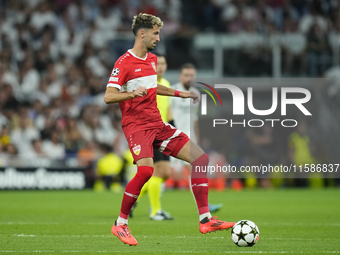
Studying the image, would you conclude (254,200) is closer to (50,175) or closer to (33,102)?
(50,175)

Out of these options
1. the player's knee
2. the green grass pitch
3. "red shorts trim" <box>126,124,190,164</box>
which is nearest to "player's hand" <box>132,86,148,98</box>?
"red shorts trim" <box>126,124,190,164</box>

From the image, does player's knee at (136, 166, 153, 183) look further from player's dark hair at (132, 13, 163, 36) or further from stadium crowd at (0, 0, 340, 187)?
stadium crowd at (0, 0, 340, 187)

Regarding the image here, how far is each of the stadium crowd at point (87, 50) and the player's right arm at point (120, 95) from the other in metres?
10.5

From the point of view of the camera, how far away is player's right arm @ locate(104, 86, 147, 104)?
5.65 metres

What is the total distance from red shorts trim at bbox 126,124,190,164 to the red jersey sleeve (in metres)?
0.55

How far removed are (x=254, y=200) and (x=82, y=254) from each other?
8.19m

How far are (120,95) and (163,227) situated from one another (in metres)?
2.56

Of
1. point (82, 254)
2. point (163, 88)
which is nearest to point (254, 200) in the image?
point (163, 88)

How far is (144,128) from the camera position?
19.7 feet

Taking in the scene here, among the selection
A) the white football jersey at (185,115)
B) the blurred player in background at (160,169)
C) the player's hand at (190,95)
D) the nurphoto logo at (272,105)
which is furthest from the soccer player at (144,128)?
the nurphoto logo at (272,105)

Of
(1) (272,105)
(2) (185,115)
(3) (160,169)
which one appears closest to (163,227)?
(3) (160,169)

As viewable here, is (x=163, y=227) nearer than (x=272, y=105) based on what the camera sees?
Yes

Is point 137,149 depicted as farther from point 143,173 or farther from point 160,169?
point 160,169

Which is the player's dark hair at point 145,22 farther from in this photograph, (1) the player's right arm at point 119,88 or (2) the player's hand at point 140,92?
(2) the player's hand at point 140,92
